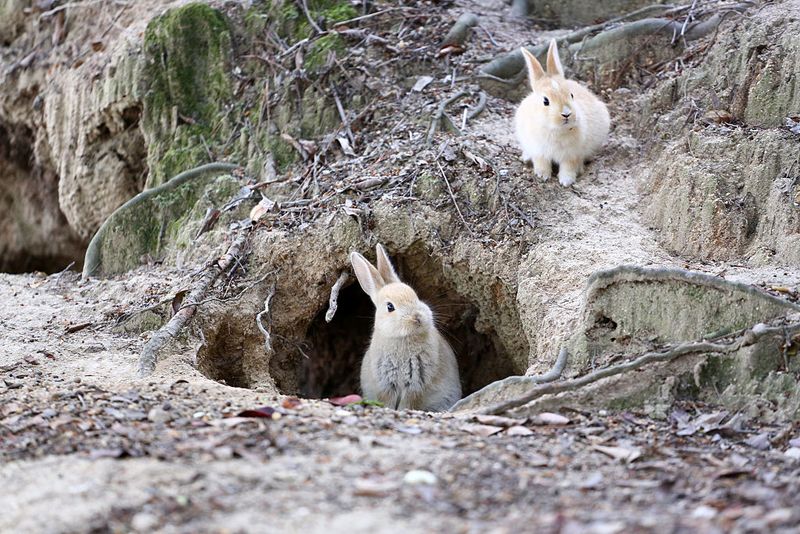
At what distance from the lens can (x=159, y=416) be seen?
12.9 feet

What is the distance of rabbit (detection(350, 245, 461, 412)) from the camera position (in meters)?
6.31

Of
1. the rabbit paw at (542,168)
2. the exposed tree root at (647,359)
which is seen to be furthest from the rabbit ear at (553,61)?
the exposed tree root at (647,359)


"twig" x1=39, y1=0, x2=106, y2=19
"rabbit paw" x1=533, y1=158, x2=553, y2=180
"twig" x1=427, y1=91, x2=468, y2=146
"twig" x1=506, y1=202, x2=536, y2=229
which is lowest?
"twig" x1=506, y1=202, x2=536, y2=229

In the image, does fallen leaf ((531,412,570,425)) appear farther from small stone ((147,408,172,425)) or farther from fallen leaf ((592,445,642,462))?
small stone ((147,408,172,425))

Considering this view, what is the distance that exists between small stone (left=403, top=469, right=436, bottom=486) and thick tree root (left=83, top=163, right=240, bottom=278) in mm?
5550

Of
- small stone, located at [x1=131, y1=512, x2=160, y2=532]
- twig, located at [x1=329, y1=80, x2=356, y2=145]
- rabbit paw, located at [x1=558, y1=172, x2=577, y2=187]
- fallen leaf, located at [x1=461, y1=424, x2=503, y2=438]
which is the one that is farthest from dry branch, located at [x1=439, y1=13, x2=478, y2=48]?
small stone, located at [x1=131, y1=512, x2=160, y2=532]

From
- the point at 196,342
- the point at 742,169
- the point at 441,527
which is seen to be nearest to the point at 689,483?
the point at 441,527

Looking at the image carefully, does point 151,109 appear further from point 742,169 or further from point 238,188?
point 742,169

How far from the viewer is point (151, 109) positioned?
28.8ft

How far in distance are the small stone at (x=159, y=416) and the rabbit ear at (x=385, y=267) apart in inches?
109

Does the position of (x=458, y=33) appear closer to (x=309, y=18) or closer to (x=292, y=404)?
(x=309, y=18)

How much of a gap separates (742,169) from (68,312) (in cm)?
572

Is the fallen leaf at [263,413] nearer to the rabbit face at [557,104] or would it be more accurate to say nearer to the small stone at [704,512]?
the small stone at [704,512]

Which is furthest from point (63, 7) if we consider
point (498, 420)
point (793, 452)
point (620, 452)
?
point (793, 452)
